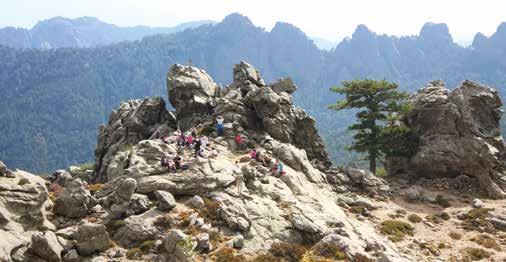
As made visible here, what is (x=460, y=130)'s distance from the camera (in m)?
60.4

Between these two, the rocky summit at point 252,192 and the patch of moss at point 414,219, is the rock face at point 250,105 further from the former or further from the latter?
the patch of moss at point 414,219

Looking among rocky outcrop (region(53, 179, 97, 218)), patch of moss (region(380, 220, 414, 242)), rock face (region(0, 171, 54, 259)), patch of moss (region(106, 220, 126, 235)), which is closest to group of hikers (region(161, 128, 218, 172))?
rocky outcrop (region(53, 179, 97, 218))

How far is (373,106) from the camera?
63.2 meters

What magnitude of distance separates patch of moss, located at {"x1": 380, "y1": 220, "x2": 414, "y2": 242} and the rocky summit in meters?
0.19

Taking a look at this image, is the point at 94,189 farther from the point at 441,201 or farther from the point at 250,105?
the point at 441,201

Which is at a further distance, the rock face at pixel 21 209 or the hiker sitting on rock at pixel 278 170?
the hiker sitting on rock at pixel 278 170

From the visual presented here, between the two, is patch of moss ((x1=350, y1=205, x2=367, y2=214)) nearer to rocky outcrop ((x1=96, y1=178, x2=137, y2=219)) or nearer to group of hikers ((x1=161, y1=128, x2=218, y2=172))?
group of hikers ((x1=161, y1=128, x2=218, y2=172))

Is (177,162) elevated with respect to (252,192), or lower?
elevated

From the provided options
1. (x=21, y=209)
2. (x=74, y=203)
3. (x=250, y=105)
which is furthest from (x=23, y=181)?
(x=250, y=105)

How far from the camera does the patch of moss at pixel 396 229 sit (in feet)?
135

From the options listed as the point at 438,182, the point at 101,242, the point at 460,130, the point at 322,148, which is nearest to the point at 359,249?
the point at 101,242

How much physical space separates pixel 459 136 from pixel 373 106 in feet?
39.4

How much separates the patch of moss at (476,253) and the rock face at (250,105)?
20830 mm

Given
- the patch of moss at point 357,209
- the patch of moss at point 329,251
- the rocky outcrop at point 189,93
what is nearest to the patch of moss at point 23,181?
the patch of moss at point 329,251
